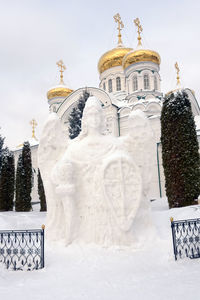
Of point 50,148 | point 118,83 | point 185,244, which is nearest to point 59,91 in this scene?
point 118,83

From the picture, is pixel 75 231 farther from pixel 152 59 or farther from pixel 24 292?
pixel 152 59

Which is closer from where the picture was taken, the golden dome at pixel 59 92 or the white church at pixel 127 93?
the white church at pixel 127 93

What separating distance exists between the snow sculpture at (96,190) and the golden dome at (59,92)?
20085mm

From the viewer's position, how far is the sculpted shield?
4859mm

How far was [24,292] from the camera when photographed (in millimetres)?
3166

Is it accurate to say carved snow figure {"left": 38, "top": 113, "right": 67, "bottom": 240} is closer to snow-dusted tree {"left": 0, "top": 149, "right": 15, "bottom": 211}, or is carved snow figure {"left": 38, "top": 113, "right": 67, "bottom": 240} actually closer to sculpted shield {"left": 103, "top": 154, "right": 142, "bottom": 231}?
sculpted shield {"left": 103, "top": 154, "right": 142, "bottom": 231}

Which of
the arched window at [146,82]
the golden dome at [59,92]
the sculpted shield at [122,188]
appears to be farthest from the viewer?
the golden dome at [59,92]

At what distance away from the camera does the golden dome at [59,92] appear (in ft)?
82.0

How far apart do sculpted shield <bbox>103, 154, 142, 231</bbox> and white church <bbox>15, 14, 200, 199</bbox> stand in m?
10.7

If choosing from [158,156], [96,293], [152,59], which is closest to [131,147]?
[96,293]

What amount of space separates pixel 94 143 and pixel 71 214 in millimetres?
1450

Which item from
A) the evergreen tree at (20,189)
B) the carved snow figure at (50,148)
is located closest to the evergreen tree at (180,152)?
the carved snow figure at (50,148)

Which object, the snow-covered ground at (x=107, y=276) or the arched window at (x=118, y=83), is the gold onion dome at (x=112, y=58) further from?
the snow-covered ground at (x=107, y=276)

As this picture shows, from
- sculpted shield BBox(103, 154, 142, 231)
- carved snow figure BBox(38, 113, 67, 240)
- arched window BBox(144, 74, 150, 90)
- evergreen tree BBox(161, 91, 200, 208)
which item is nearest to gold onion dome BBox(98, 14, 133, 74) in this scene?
arched window BBox(144, 74, 150, 90)
